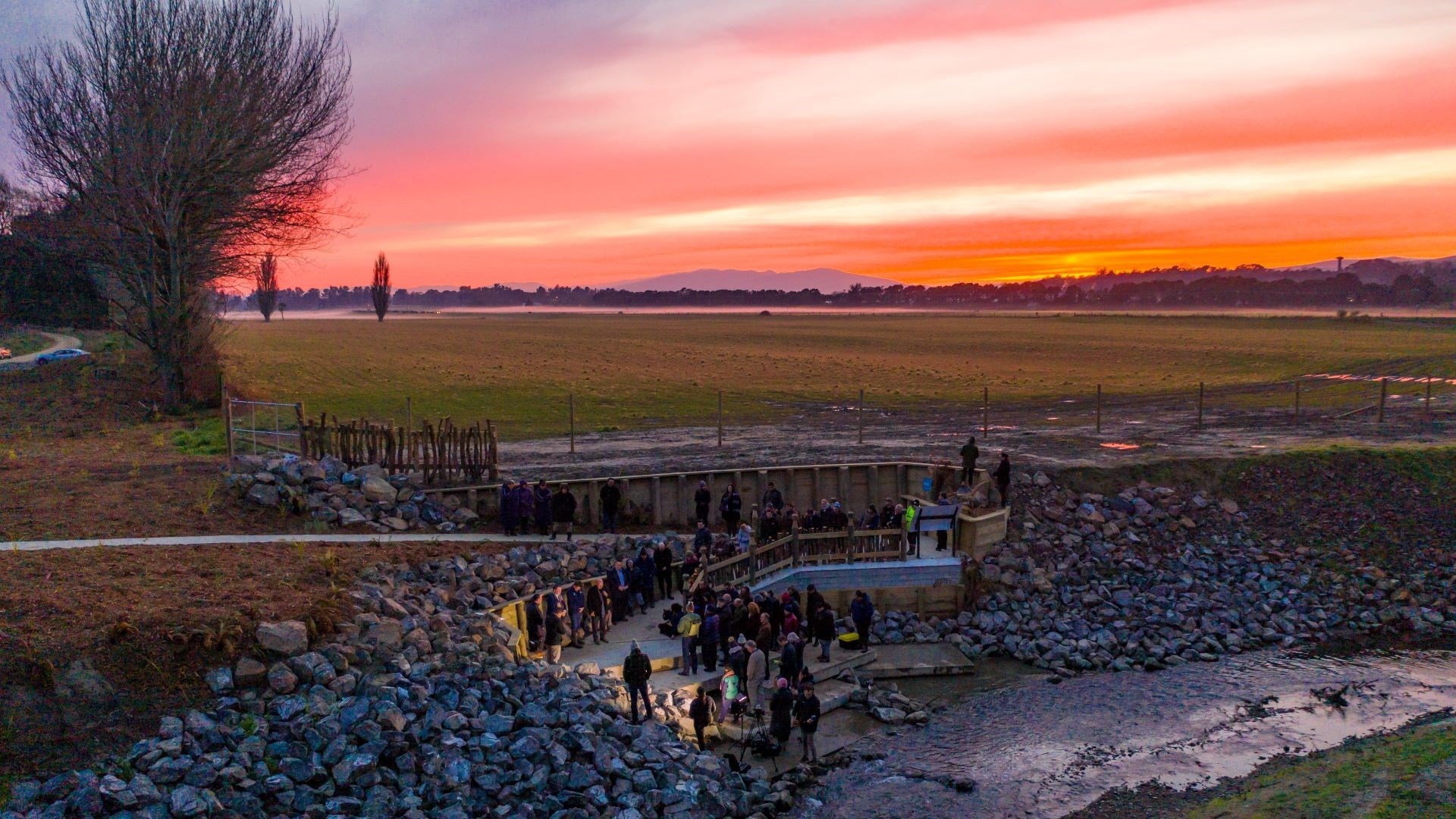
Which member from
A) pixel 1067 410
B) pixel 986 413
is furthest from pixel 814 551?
pixel 1067 410

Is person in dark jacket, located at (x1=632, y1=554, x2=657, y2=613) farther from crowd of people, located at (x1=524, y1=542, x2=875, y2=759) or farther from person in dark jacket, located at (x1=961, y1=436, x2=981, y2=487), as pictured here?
person in dark jacket, located at (x1=961, y1=436, x2=981, y2=487)

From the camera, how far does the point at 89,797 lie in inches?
465

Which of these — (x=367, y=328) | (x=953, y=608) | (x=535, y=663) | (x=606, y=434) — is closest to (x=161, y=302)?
(x=606, y=434)

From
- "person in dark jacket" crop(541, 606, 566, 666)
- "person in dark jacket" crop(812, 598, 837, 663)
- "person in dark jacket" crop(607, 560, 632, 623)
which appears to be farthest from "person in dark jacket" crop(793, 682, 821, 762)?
"person in dark jacket" crop(607, 560, 632, 623)

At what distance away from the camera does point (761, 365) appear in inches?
2662

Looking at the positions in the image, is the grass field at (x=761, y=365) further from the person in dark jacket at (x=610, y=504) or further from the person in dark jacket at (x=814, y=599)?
the person in dark jacket at (x=814, y=599)

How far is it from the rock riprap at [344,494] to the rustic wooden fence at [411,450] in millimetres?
682

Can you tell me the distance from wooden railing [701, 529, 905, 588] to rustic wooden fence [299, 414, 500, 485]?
799cm

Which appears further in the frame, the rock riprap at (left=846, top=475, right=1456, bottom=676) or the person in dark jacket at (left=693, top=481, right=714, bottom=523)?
the person in dark jacket at (left=693, top=481, right=714, bottom=523)

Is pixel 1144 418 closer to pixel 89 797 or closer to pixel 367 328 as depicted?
pixel 89 797

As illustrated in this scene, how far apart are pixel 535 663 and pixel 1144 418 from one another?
29927 millimetres

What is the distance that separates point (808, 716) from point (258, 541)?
1191cm

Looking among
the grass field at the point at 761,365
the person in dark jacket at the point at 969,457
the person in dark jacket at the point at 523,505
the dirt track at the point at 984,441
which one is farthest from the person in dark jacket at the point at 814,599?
the grass field at the point at 761,365

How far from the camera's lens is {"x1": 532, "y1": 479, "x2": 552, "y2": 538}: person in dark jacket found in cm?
2389
